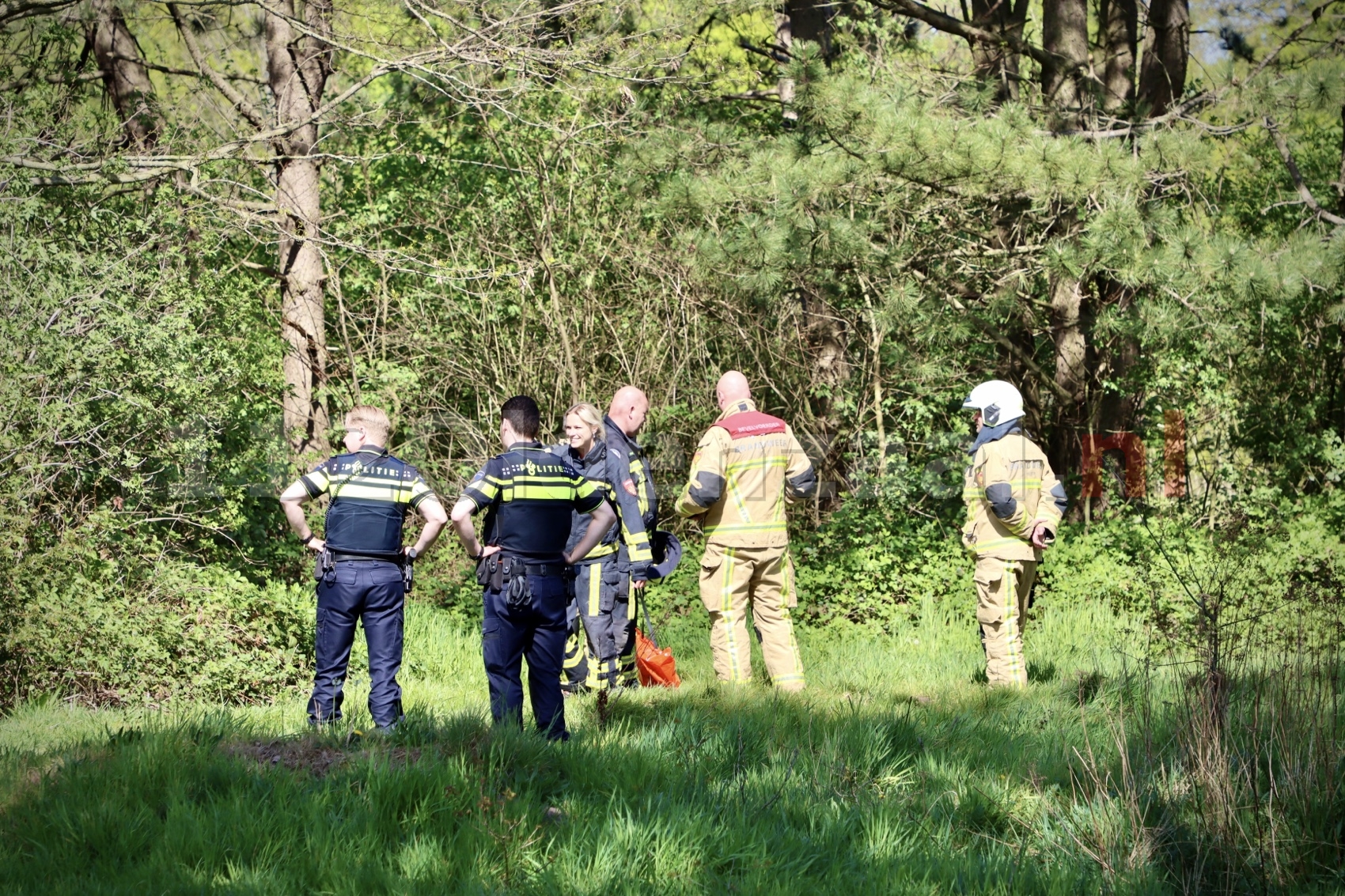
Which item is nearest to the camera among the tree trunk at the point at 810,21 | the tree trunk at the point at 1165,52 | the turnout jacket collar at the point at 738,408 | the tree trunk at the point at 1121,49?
the turnout jacket collar at the point at 738,408

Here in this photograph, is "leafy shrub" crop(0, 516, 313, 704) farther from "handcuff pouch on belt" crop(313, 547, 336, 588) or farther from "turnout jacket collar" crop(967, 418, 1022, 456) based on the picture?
"turnout jacket collar" crop(967, 418, 1022, 456)

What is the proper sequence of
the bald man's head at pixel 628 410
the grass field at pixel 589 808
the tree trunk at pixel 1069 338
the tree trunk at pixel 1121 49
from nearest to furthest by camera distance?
the grass field at pixel 589 808 → the bald man's head at pixel 628 410 → the tree trunk at pixel 1069 338 → the tree trunk at pixel 1121 49

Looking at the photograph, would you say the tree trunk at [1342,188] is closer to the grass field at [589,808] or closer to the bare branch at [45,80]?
the grass field at [589,808]

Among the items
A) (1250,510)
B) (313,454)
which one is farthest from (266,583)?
(1250,510)

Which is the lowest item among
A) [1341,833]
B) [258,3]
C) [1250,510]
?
[1341,833]

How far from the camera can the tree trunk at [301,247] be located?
11375 mm

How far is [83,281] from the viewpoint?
847cm

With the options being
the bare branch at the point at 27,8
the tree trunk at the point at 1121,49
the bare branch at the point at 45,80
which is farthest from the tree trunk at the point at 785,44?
the bare branch at the point at 45,80

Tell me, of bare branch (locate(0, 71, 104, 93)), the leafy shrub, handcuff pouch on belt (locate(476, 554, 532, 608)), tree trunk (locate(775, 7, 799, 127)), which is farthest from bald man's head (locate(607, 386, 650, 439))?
bare branch (locate(0, 71, 104, 93))

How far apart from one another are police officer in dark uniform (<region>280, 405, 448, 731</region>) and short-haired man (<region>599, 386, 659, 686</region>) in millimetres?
1569

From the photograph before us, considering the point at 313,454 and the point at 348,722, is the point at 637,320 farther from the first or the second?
the point at 348,722

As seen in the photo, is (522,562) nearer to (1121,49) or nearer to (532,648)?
(532,648)

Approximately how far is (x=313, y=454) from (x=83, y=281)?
9.80ft

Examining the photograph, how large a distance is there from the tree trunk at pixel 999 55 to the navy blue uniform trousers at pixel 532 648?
797cm
